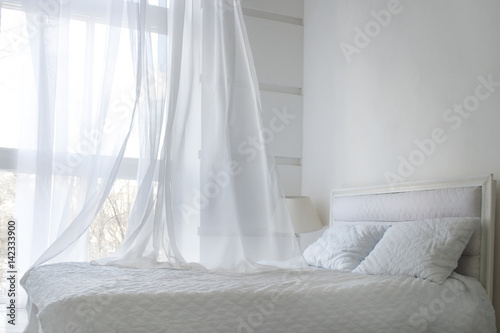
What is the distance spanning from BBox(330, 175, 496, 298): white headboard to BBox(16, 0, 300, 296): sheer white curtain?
640 mm

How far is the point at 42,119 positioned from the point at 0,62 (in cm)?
48

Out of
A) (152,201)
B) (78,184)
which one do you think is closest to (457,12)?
(152,201)

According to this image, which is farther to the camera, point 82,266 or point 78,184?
point 78,184

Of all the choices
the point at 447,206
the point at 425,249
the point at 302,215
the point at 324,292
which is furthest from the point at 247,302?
the point at 302,215

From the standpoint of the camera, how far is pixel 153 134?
9.89 ft

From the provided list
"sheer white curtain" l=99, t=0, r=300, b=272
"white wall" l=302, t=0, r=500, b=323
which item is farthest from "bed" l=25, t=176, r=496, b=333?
"sheer white curtain" l=99, t=0, r=300, b=272

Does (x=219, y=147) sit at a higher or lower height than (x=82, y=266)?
higher

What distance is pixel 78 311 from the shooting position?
1.73m

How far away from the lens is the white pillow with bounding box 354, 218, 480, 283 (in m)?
2.40

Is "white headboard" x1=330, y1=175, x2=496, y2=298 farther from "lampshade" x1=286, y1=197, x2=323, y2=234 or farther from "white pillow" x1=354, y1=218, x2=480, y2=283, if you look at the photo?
"lampshade" x1=286, y1=197, x2=323, y2=234

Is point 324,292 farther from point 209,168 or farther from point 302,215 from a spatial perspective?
point 302,215

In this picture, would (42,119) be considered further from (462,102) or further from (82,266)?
(462,102)

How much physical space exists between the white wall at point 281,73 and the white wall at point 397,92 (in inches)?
3.4

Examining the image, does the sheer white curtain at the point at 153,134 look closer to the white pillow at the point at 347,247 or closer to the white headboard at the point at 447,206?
the white pillow at the point at 347,247
